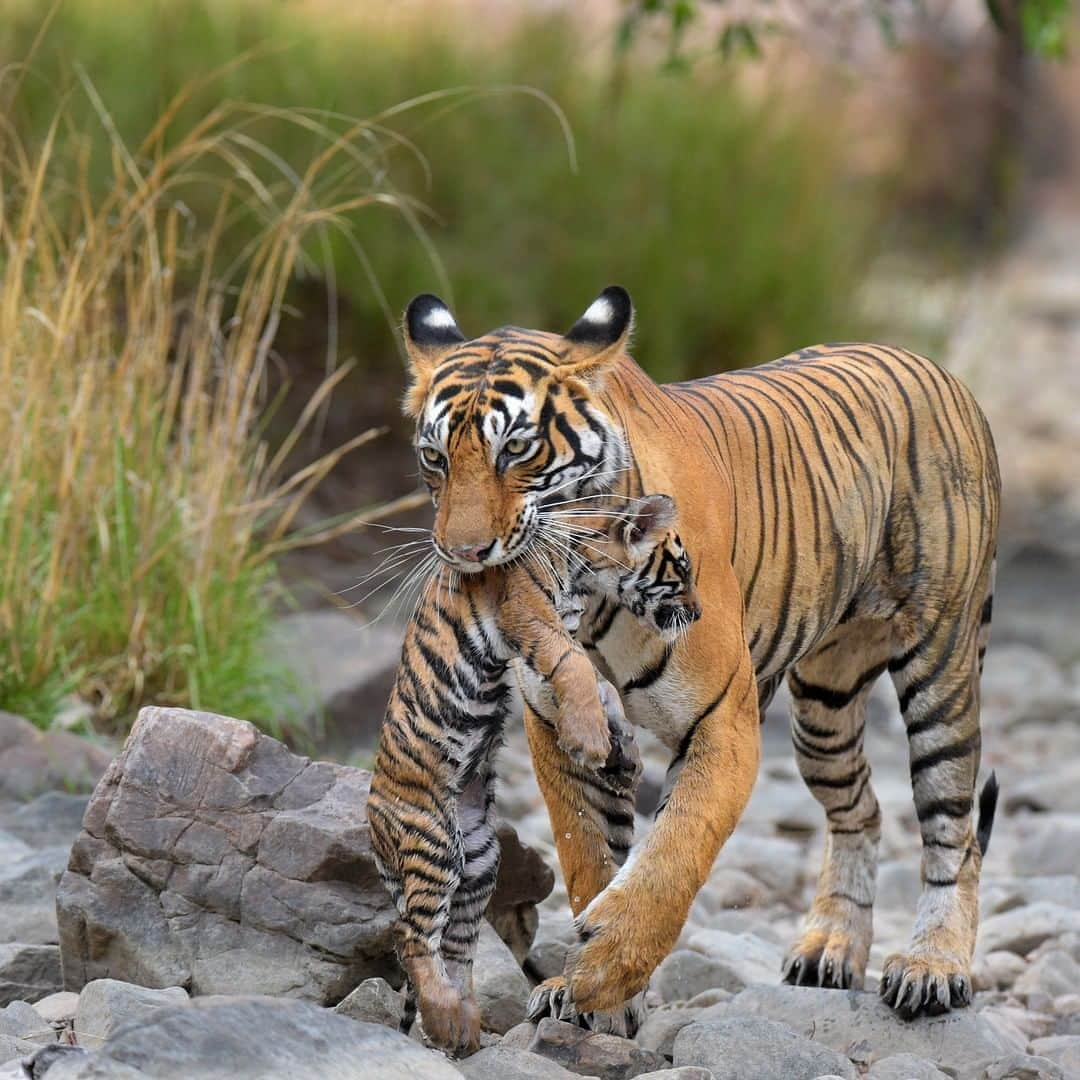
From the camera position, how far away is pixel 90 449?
625cm

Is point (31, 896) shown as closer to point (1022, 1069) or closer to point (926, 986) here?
point (926, 986)

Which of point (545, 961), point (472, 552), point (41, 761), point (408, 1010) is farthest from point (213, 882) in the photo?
point (41, 761)

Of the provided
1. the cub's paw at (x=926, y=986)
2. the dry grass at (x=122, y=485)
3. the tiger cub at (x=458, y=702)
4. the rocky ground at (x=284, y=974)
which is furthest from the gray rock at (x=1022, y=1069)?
the dry grass at (x=122, y=485)

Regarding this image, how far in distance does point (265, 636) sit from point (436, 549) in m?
3.69

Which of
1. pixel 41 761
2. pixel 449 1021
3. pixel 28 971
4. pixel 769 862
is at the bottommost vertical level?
pixel 769 862

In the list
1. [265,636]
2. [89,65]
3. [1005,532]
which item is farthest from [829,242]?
[265,636]

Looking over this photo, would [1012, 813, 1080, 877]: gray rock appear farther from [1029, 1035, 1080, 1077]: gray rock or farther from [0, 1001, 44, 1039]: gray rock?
[0, 1001, 44, 1039]: gray rock

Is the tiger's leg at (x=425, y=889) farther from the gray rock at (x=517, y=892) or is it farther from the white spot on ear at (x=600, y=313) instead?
the white spot on ear at (x=600, y=313)

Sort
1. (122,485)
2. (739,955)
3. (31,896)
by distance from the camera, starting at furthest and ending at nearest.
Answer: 1. (122,485)
2. (739,955)
3. (31,896)

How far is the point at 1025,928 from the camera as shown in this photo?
5609 mm

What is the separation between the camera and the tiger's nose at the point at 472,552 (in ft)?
10.6

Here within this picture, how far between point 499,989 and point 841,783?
128 cm

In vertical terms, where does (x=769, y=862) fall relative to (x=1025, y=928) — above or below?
below

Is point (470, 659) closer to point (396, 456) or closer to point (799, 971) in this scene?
point (799, 971)
